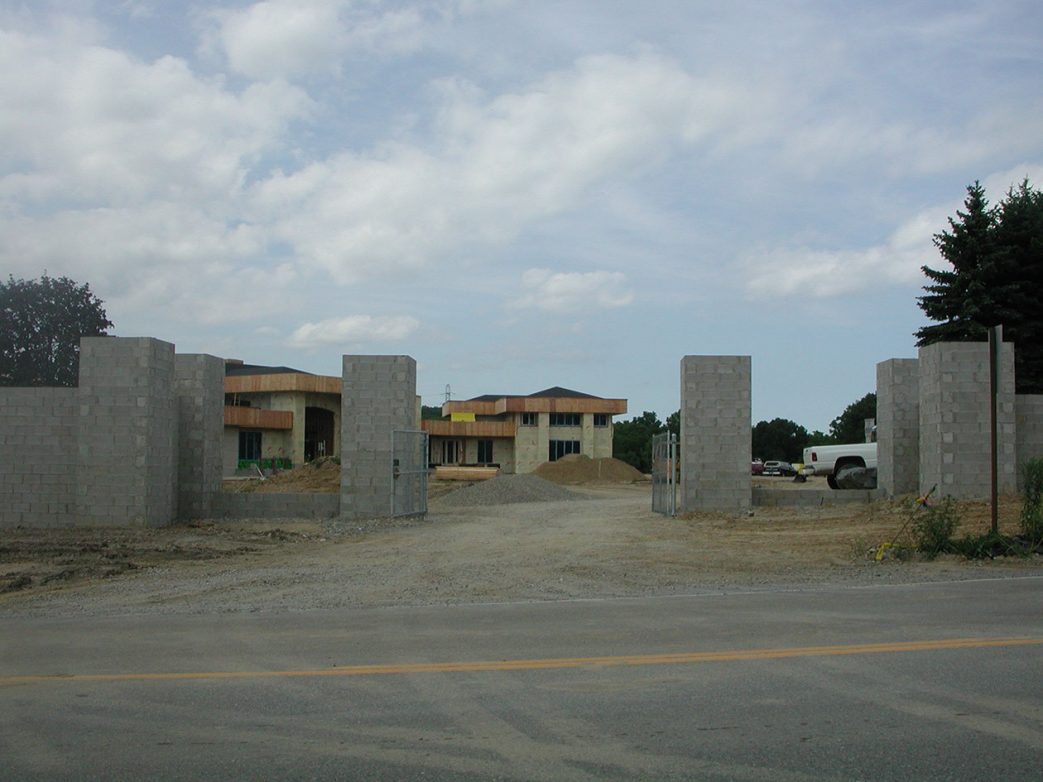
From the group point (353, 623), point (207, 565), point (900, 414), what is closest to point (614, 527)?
point (900, 414)

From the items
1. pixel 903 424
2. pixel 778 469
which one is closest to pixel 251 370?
pixel 778 469

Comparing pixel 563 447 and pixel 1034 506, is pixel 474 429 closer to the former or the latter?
pixel 563 447

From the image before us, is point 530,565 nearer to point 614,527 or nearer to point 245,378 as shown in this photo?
point 614,527

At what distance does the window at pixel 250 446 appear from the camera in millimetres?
57000

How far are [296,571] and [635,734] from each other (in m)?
9.80

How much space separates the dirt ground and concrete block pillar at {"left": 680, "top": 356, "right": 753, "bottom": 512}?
741 mm

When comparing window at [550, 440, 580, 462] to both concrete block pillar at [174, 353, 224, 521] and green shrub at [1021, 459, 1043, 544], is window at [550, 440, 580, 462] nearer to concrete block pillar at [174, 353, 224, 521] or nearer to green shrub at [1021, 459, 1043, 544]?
concrete block pillar at [174, 353, 224, 521]

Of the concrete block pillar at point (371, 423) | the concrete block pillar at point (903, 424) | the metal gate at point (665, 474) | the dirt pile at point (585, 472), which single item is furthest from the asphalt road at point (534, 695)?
the dirt pile at point (585, 472)

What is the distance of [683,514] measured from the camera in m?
23.5

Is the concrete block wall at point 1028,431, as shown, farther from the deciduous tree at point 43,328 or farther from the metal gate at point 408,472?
the deciduous tree at point 43,328

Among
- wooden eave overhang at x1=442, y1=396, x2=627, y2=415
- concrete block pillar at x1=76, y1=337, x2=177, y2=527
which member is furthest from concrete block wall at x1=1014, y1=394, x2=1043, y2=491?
wooden eave overhang at x1=442, y1=396, x2=627, y2=415

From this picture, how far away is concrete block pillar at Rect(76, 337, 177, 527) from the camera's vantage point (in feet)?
68.8

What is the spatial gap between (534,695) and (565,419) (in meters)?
59.5

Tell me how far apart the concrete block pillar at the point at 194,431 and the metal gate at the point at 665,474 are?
11.0 m
